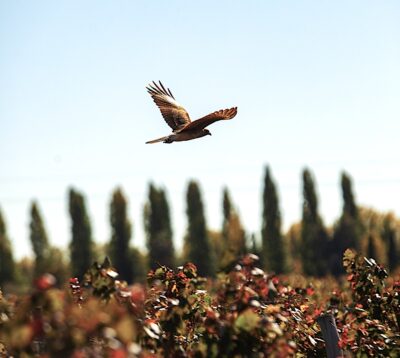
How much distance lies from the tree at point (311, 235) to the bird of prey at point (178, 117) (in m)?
45.2

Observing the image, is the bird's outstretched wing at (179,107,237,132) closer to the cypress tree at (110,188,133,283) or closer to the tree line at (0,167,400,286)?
the tree line at (0,167,400,286)

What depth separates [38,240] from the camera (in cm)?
5338

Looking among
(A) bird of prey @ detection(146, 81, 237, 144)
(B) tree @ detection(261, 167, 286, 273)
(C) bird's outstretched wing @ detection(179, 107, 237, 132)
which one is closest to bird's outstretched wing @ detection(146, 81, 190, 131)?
(A) bird of prey @ detection(146, 81, 237, 144)

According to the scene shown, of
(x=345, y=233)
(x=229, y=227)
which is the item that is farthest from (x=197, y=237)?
(x=345, y=233)

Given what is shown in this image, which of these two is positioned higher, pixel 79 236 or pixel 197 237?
pixel 79 236

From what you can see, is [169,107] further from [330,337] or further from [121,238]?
[121,238]

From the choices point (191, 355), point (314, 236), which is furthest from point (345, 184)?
point (191, 355)

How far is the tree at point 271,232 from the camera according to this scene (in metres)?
52.0

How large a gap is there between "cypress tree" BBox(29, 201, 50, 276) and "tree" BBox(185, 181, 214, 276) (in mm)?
10692

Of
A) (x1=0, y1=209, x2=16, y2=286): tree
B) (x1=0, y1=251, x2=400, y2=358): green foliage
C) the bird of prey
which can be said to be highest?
the bird of prey

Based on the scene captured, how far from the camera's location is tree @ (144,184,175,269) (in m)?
52.3

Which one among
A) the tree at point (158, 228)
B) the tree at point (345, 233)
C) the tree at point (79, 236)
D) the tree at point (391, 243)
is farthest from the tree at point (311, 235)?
the tree at point (79, 236)

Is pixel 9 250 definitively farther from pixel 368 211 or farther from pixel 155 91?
pixel 155 91

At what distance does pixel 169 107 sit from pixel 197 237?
4511 cm
